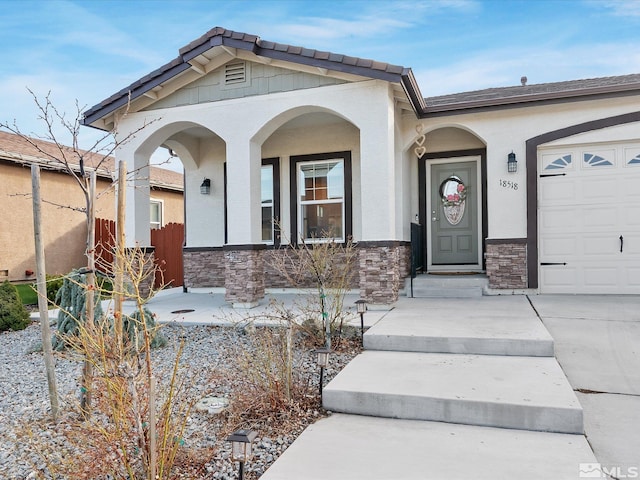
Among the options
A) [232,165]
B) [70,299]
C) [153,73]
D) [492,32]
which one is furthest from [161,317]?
[492,32]

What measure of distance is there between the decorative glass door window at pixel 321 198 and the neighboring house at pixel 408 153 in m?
0.20

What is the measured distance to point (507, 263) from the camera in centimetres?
775

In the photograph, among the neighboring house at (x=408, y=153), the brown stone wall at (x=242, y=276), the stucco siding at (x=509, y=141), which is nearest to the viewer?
the neighboring house at (x=408, y=153)

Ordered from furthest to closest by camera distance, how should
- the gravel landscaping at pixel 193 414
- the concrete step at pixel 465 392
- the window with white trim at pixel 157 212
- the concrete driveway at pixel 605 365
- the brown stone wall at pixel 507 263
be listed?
1. the window with white trim at pixel 157 212
2. the brown stone wall at pixel 507 263
3. the concrete step at pixel 465 392
4. the concrete driveway at pixel 605 365
5. the gravel landscaping at pixel 193 414

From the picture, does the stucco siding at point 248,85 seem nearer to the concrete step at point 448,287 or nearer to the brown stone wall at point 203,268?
the brown stone wall at point 203,268

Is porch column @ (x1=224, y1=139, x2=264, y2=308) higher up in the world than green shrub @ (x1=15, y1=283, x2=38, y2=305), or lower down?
higher up

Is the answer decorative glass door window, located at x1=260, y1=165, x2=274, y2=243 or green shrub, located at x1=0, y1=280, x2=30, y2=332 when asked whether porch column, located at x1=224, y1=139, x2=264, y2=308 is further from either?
green shrub, located at x1=0, y1=280, x2=30, y2=332

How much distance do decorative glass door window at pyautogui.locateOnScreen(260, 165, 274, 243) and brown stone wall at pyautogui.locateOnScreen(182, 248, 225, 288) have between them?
1183mm

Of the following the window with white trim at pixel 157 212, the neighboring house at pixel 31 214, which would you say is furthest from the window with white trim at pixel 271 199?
the window with white trim at pixel 157 212

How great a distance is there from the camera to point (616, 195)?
24.5 feet

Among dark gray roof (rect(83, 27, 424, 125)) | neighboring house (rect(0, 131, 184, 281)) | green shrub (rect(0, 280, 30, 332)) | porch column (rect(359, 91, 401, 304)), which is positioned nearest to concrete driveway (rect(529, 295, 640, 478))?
porch column (rect(359, 91, 401, 304))

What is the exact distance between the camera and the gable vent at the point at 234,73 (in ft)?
24.4

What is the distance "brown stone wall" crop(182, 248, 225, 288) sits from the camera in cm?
988

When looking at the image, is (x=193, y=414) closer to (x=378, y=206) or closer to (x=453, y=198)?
(x=378, y=206)
